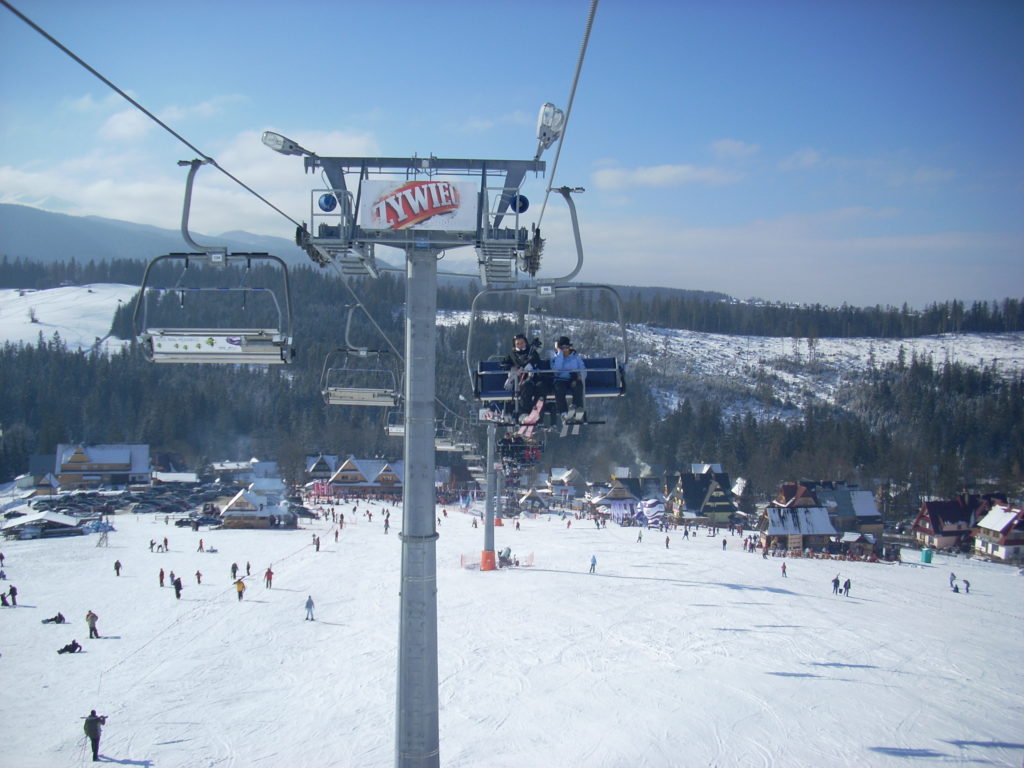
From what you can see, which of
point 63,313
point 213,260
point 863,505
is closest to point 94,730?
point 213,260

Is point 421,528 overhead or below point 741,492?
overhead

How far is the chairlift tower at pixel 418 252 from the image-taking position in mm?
6207

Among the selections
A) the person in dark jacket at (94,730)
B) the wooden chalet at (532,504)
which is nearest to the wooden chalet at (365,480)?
the wooden chalet at (532,504)

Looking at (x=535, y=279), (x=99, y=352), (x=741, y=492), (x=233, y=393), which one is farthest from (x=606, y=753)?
(x=99, y=352)

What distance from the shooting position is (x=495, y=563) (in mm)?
29812

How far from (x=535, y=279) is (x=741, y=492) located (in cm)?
6906

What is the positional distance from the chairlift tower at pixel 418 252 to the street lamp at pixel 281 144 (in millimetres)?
10

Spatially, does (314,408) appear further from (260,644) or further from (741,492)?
(260,644)

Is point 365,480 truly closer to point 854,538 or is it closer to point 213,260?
point 854,538

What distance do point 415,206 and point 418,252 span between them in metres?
0.42

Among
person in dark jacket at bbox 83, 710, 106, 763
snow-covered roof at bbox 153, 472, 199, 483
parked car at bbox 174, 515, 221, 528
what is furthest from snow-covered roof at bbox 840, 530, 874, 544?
snow-covered roof at bbox 153, 472, 199, 483

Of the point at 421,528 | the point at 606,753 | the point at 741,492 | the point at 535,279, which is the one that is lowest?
the point at 741,492

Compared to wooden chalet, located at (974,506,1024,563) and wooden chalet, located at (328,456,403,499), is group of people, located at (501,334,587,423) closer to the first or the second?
wooden chalet, located at (974,506,1024,563)

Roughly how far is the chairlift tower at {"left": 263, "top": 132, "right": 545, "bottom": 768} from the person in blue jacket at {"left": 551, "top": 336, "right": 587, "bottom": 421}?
1.51 meters
